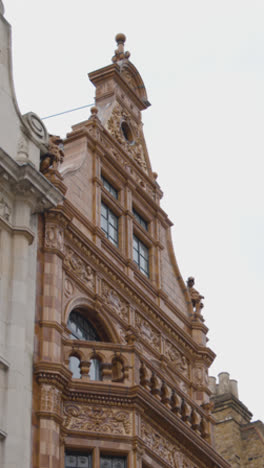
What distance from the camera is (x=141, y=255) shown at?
3353 cm

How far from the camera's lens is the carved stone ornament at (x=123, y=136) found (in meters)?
34.7

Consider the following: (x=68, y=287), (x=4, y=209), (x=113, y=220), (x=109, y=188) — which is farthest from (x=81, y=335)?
(x=109, y=188)

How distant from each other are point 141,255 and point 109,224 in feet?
6.03

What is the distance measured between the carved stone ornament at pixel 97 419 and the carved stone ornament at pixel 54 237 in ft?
13.7

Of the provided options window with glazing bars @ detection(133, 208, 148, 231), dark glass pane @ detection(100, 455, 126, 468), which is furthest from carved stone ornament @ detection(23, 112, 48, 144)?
dark glass pane @ detection(100, 455, 126, 468)

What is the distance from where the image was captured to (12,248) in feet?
85.4

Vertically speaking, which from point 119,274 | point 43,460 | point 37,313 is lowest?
point 43,460

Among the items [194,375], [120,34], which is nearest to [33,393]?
[194,375]

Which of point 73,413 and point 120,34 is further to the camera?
point 120,34

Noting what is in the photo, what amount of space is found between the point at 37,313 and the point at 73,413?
98.6 inches

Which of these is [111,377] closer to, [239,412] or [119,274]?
[119,274]

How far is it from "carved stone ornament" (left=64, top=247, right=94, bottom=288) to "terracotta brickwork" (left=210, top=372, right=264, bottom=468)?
1634 cm

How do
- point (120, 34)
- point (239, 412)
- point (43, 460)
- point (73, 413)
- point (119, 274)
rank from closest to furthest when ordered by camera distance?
point (43, 460) < point (73, 413) < point (119, 274) < point (120, 34) < point (239, 412)

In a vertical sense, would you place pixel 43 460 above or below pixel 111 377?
below
